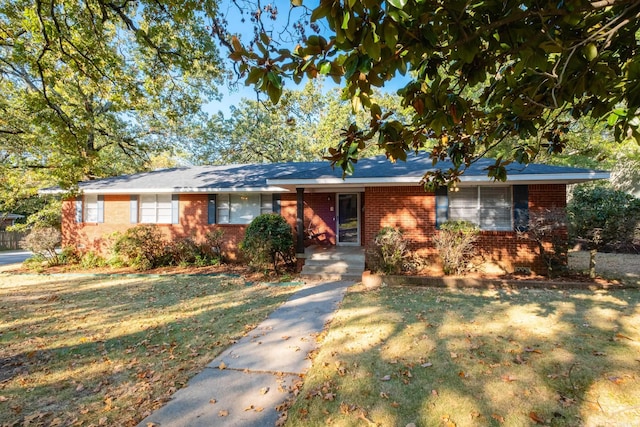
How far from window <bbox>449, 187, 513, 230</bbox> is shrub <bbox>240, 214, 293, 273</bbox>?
5.19 metres

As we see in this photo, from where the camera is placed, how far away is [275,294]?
24.6 ft

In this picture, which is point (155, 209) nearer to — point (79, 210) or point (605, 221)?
point (79, 210)

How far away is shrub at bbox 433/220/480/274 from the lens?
8.67m

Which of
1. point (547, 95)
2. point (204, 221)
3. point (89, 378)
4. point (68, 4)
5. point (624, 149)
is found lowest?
point (89, 378)

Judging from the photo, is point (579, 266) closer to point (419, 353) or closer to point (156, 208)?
point (419, 353)

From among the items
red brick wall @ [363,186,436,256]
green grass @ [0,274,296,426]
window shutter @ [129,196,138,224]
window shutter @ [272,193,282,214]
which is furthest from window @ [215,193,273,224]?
red brick wall @ [363,186,436,256]

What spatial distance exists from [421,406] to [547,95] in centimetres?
317

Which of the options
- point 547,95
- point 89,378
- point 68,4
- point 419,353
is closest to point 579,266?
point 419,353

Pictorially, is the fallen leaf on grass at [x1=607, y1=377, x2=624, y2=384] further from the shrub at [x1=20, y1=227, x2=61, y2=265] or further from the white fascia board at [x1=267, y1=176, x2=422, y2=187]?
the shrub at [x1=20, y1=227, x2=61, y2=265]

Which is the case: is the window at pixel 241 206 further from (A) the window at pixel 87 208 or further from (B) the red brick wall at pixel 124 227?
(A) the window at pixel 87 208

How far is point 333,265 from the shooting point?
941 centimetres

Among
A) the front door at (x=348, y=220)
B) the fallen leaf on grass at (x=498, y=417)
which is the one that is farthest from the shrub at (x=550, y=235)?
the fallen leaf on grass at (x=498, y=417)

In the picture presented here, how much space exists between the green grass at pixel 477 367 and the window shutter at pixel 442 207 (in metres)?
3.73

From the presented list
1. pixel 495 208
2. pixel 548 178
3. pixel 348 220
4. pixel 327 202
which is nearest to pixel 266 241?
pixel 327 202
